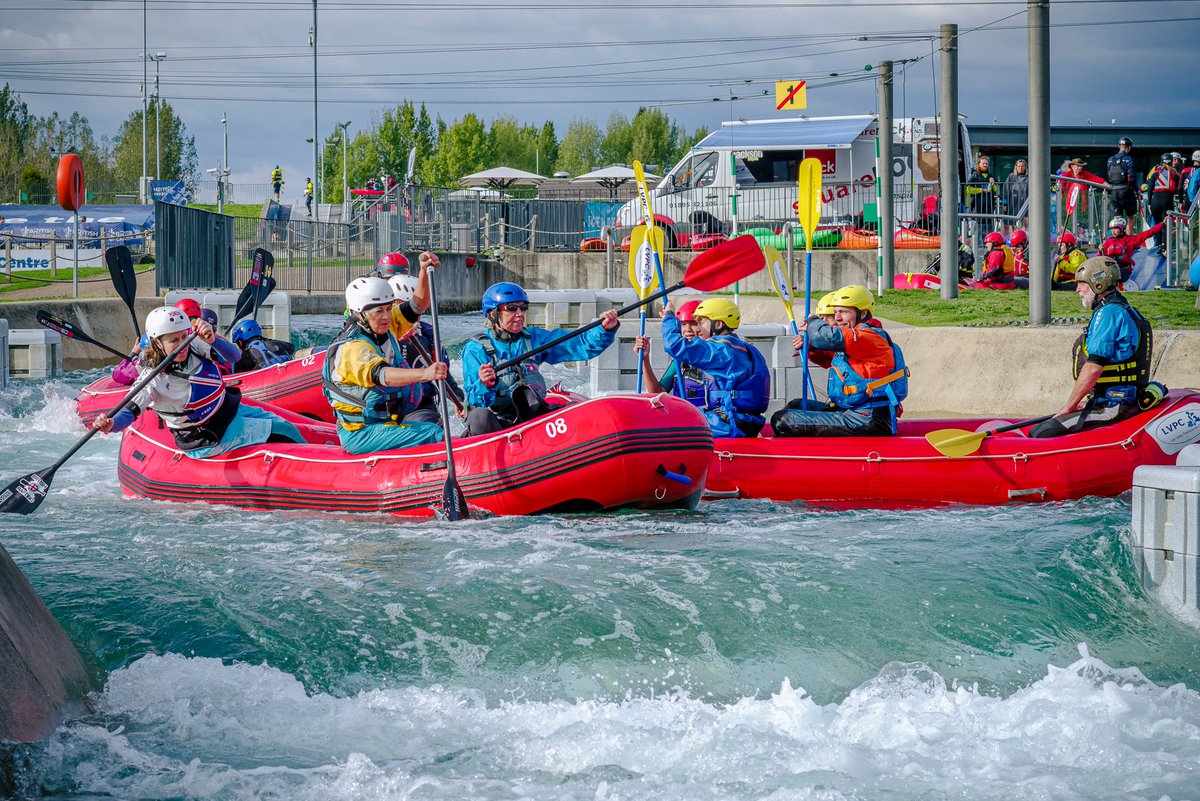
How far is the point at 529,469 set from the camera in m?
7.49

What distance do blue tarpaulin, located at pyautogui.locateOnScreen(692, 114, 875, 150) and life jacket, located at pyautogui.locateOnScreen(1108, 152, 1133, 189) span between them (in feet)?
28.5

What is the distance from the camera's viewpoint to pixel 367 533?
7.44 m

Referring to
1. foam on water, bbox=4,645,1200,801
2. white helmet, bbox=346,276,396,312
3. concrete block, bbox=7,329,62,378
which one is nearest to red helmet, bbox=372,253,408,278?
white helmet, bbox=346,276,396,312

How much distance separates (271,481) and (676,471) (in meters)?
2.59

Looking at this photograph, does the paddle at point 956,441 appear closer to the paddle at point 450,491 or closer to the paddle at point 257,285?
the paddle at point 450,491

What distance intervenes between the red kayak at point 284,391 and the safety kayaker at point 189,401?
3.34 meters

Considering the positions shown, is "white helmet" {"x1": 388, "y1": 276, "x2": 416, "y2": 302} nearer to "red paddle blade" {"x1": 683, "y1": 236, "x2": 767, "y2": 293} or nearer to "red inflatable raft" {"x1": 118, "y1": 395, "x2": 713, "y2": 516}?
"red inflatable raft" {"x1": 118, "y1": 395, "x2": 713, "y2": 516}

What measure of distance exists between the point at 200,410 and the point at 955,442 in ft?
16.1

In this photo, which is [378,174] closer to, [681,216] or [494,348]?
[681,216]

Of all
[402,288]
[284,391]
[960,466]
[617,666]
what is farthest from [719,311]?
[284,391]

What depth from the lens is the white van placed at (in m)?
24.5

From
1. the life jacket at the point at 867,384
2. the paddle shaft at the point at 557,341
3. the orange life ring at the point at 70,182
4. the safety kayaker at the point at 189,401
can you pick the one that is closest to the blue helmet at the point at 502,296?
the paddle shaft at the point at 557,341

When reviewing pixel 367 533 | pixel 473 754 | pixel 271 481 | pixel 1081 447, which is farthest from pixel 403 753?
pixel 1081 447

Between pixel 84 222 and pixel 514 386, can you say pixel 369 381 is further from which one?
pixel 84 222
